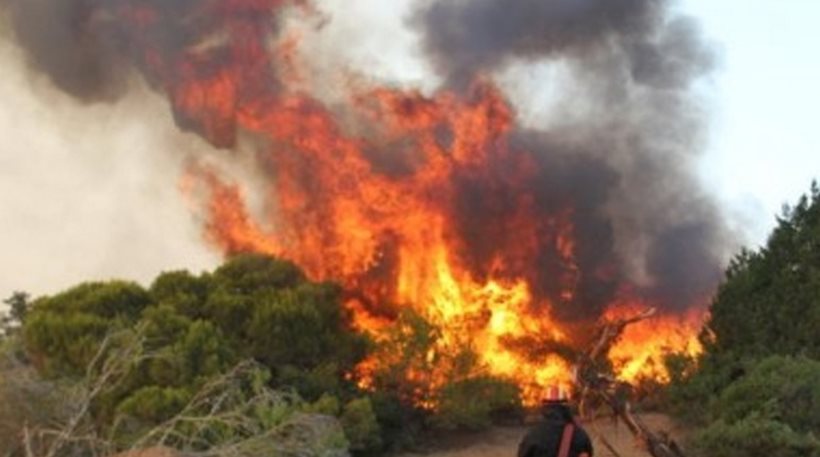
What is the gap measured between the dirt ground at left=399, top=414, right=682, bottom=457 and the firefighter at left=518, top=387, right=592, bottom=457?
527 inches

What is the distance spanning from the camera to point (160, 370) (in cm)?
2255

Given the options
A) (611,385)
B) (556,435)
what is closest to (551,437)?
(556,435)

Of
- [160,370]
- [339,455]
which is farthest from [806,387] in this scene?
[160,370]

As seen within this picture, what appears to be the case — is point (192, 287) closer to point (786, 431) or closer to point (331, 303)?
point (331, 303)

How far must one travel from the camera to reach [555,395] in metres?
11.3

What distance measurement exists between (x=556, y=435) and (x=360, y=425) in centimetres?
1329

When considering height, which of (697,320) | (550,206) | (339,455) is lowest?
(339,455)

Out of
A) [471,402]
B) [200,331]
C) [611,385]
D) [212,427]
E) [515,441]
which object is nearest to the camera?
[212,427]

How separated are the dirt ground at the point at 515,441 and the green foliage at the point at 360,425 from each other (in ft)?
4.37

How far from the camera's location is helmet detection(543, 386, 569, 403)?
1130 centimetres

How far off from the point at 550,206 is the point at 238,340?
10982 mm

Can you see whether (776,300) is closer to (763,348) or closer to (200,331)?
(763,348)

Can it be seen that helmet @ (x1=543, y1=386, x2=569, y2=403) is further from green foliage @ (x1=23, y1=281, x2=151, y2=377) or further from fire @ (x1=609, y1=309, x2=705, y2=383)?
fire @ (x1=609, y1=309, x2=705, y2=383)

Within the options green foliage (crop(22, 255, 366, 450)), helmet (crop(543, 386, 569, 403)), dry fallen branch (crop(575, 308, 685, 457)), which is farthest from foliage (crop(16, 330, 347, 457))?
dry fallen branch (crop(575, 308, 685, 457))
